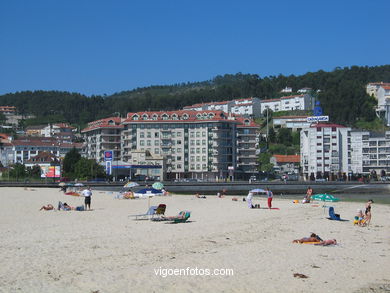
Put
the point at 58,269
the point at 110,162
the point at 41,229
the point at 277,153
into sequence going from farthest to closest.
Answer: the point at 277,153 → the point at 110,162 → the point at 41,229 → the point at 58,269

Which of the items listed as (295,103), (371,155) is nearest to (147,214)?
(371,155)

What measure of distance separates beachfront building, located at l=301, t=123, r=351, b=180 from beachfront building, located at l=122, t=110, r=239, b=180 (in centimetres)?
1828

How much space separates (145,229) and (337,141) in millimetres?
105332

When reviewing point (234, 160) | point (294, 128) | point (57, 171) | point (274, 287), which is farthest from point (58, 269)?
point (294, 128)

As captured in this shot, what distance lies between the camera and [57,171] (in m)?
92.9

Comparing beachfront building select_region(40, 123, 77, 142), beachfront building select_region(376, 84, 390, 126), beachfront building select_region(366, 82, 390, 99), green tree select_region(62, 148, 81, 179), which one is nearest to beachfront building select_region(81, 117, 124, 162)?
green tree select_region(62, 148, 81, 179)

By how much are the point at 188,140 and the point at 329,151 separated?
32.0m

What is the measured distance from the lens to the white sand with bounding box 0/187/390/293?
1309cm

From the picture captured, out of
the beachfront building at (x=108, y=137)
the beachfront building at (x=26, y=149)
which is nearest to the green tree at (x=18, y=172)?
the beachfront building at (x=108, y=137)

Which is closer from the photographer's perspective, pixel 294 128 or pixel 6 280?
pixel 6 280

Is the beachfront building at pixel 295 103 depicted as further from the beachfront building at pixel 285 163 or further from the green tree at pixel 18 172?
the green tree at pixel 18 172

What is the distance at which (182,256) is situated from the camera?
16.5 m

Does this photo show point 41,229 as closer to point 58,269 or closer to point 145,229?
point 145,229

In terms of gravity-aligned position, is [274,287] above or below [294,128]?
below
